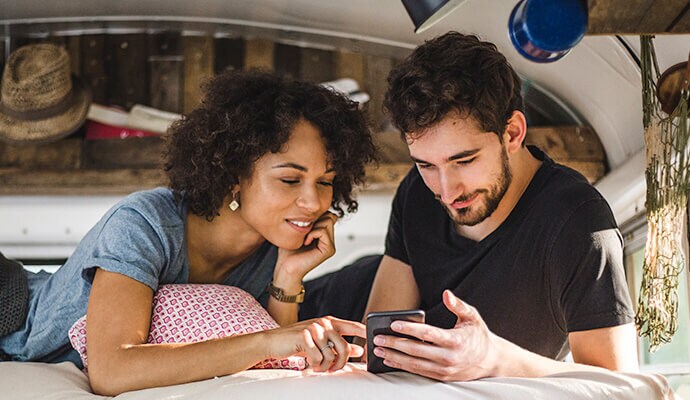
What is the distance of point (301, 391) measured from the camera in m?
1.62

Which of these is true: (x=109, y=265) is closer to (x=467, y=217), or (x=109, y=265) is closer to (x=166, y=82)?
(x=467, y=217)

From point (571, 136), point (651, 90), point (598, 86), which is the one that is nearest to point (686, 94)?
point (651, 90)

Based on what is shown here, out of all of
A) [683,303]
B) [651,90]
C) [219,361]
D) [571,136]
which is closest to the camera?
[219,361]

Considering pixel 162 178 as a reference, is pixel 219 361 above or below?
below

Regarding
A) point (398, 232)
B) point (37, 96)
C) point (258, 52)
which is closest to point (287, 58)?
point (258, 52)

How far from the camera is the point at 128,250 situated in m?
2.04

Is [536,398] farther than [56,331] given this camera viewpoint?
No

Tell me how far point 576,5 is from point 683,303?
1.46 metres

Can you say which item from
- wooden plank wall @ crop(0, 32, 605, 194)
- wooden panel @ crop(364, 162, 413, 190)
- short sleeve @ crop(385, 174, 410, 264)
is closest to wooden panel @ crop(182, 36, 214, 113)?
wooden plank wall @ crop(0, 32, 605, 194)

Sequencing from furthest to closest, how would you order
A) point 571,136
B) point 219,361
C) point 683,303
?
point 571,136
point 683,303
point 219,361

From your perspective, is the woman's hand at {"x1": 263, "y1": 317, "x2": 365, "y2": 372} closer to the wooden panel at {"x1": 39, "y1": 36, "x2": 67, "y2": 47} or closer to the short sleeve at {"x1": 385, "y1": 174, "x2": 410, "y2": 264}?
the short sleeve at {"x1": 385, "y1": 174, "x2": 410, "y2": 264}

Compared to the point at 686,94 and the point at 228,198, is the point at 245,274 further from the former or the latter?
the point at 686,94

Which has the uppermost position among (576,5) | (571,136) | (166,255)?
(576,5)

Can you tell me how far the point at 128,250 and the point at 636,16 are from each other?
3.94 ft
